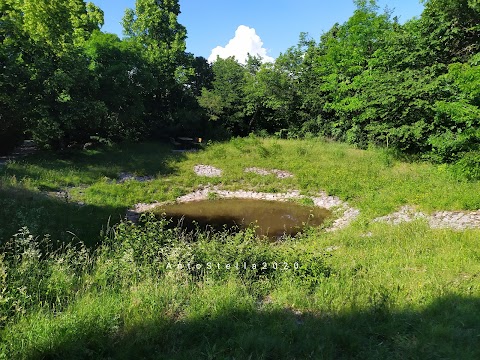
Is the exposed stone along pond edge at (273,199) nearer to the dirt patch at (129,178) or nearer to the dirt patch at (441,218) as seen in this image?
the dirt patch at (441,218)

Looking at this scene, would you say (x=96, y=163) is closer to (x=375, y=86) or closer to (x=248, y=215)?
(x=248, y=215)

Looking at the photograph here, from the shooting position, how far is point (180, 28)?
101ft

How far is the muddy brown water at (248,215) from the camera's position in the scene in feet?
43.4

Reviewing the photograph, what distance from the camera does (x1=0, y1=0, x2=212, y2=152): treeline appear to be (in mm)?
17531

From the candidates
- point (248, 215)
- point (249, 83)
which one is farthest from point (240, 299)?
point (249, 83)

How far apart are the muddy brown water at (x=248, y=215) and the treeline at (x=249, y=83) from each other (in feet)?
24.3

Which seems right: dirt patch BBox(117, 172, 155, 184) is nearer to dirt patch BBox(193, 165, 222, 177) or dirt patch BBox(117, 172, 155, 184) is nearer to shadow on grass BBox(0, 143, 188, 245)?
shadow on grass BBox(0, 143, 188, 245)

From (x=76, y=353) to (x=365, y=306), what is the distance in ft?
12.2

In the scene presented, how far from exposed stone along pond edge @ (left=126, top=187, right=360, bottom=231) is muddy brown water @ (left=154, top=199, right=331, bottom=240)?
18.0 inches

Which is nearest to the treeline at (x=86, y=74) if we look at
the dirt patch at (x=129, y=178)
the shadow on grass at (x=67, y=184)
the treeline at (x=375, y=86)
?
the shadow on grass at (x=67, y=184)

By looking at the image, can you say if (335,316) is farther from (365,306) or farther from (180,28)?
(180,28)

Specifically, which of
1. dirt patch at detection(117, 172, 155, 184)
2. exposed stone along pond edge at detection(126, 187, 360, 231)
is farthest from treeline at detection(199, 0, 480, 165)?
dirt patch at detection(117, 172, 155, 184)

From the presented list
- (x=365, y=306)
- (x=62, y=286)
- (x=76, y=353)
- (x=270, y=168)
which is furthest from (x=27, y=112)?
(x=365, y=306)

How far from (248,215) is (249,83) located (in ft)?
70.7
